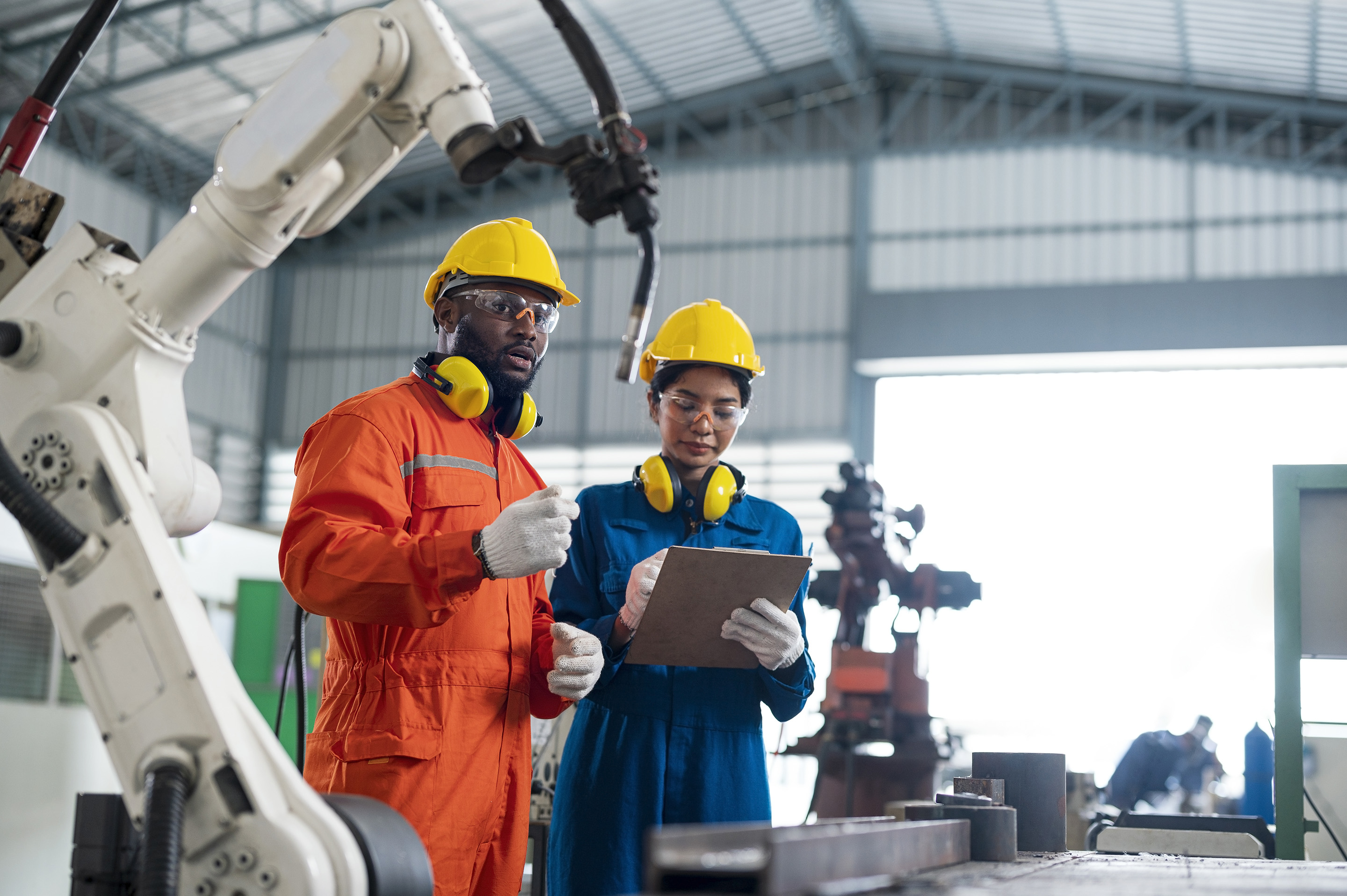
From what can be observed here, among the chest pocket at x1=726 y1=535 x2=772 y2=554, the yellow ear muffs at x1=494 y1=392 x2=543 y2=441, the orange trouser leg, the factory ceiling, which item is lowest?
the orange trouser leg

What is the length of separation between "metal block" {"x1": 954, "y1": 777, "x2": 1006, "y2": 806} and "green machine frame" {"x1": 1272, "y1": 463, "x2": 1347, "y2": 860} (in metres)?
1.90

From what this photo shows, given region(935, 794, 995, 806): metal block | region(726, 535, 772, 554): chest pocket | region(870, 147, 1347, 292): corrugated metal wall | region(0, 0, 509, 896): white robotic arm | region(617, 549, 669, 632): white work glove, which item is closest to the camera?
region(0, 0, 509, 896): white robotic arm

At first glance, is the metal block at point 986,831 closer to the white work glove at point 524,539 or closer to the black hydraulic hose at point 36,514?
the white work glove at point 524,539

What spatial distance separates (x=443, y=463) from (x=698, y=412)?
0.81 meters

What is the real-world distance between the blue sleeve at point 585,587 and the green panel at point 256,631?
444 cm

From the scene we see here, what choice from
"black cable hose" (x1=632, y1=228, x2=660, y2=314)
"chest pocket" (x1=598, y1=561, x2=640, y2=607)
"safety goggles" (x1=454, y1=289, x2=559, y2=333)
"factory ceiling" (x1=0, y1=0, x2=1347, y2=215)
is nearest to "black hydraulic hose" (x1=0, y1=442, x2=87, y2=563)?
"black cable hose" (x1=632, y1=228, x2=660, y2=314)

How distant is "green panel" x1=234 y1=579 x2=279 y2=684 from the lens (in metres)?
6.84

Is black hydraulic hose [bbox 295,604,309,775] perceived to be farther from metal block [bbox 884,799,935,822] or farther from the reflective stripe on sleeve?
metal block [bbox 884,799,935,822]

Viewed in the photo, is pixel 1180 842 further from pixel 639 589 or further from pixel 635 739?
pixel 639 589

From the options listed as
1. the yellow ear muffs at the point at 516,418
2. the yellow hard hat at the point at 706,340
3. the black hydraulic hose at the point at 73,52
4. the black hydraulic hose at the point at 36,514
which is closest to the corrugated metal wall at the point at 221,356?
the yellow hard hat at the point at 706,340

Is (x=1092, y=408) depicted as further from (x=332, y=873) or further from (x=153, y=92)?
(x=332, y=873)

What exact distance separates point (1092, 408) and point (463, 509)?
10580mm

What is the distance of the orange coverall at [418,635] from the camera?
2119mm

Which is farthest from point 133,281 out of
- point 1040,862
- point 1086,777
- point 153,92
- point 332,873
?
point 153,92
